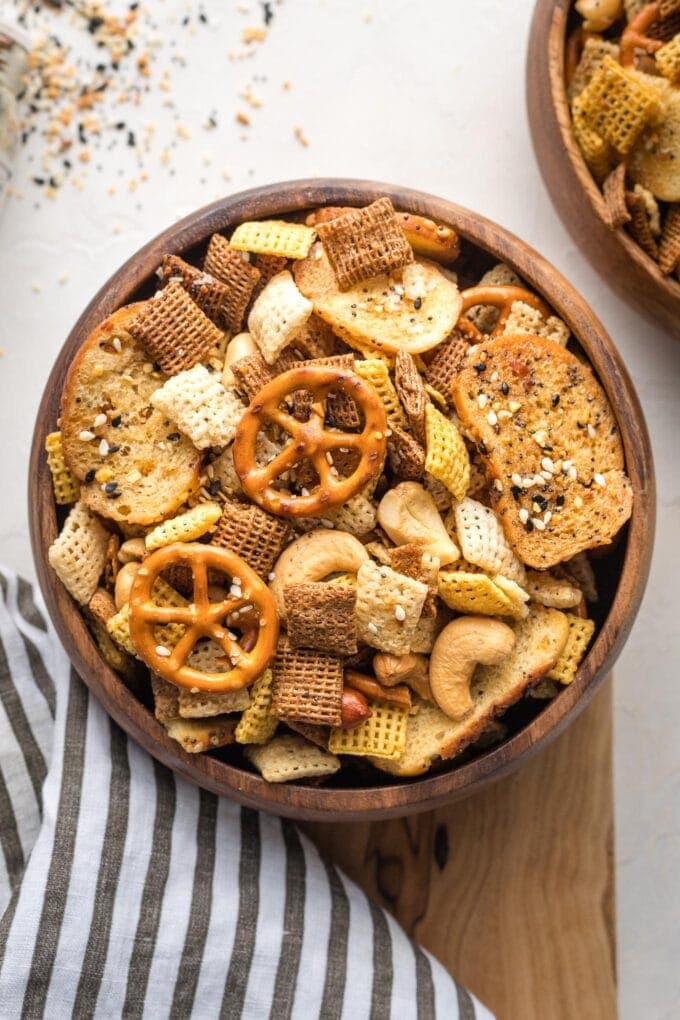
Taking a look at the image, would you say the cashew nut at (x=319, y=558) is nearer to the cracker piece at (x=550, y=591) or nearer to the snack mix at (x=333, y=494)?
the snack mix at (x=333, y=494)

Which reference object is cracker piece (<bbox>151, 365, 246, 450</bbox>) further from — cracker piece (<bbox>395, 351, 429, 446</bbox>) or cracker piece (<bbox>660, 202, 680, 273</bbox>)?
cracker piece (<bbox>660, 202, 680, 273</bbox>)

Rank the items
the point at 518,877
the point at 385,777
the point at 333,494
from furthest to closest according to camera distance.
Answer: the point at 518,877, the point at 385,777, the point at 333,494

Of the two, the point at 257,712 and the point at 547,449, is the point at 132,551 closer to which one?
the point at 257,712

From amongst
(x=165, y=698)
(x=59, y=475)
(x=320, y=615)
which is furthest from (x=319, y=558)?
(x=59, y=475)

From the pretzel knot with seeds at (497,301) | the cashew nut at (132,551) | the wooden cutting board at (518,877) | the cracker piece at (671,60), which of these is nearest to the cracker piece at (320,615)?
the cashew nut at (132,551)

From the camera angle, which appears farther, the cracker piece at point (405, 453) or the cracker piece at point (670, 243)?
the cracker piece at point (670, 243)

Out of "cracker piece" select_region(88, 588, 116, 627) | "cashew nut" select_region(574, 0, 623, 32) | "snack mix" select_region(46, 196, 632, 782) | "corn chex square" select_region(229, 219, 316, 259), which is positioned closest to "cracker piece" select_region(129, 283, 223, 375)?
"snack mix" select_region(46, 196, 632, 782)
